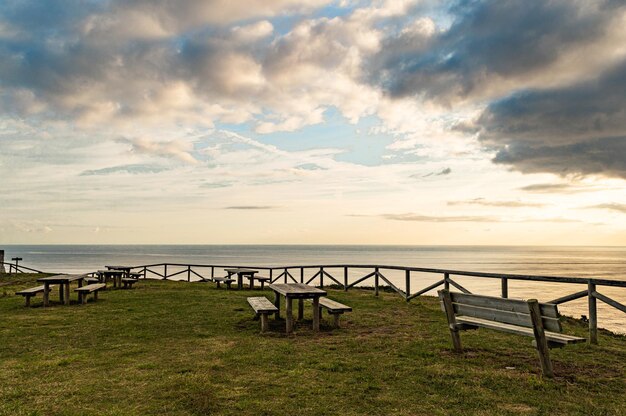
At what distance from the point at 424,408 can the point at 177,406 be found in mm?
2640

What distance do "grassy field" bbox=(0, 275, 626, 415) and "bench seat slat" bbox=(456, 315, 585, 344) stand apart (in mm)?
521

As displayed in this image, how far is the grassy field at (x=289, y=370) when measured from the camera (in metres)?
4.96

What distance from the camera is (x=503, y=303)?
252 inches

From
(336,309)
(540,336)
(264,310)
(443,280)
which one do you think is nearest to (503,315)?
(540,336)

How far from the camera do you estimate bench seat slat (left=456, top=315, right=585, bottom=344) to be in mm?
5777

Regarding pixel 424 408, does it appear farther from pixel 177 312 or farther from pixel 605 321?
pixel 605 321

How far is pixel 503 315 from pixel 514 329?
247 mm

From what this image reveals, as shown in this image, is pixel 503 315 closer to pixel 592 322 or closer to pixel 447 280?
pixel 592 322

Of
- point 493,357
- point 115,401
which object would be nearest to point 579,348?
point 493,357

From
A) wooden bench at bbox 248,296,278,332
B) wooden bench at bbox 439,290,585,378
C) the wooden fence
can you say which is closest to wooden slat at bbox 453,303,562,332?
wooden bench at bbox 439,290,585,378

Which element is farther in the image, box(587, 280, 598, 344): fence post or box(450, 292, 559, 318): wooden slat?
box(587, 280, 598, 344): fence post

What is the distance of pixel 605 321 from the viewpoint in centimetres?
1719

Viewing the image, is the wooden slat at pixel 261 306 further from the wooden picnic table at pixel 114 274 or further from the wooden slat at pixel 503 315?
the wooden picnic table at pixel 114 274

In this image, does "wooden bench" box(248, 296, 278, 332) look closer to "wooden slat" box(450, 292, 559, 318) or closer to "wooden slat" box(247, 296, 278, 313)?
"wooden slat" box(247, 296, 278, 313)
